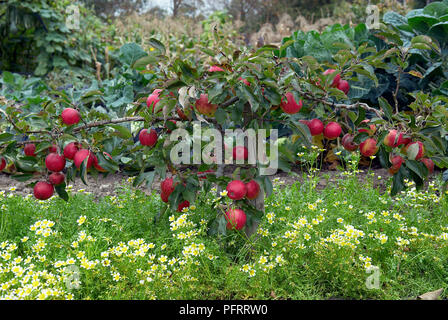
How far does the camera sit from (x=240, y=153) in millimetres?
1462

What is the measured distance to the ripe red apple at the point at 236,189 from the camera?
4.82 feet

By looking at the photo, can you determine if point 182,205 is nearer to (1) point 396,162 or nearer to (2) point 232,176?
(2) point 232,176

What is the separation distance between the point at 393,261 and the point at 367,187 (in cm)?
85

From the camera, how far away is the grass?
1448 mm

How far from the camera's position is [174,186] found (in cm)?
170

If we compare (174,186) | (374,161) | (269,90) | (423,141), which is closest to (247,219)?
(174,186)

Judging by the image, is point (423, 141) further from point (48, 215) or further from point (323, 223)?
point (48, 215)

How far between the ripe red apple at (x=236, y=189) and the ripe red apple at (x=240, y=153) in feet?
0.31

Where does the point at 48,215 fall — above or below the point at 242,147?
below

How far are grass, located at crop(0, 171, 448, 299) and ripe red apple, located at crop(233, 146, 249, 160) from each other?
37 centimetres

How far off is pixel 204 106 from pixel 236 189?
0.34m

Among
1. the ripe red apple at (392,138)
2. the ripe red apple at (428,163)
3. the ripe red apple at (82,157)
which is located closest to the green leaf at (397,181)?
the ripe red apple at (428,163)

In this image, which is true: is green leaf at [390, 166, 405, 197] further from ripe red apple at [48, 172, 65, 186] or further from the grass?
ripe red apple at [48, 172, 65, 186]

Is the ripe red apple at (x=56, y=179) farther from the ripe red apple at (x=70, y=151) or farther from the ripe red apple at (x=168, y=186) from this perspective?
the ripe red apple at (x=168, y=186)
